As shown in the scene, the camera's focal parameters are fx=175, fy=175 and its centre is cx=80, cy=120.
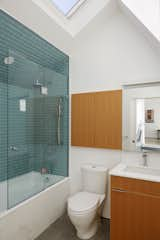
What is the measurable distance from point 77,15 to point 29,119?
5.13 ft

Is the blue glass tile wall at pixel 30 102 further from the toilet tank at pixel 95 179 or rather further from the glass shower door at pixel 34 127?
the toilet tank at pixel 95 179

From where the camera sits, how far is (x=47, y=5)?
203 centimetres

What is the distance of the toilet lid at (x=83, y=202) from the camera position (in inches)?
77.9

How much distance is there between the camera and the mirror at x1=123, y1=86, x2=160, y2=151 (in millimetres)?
2189

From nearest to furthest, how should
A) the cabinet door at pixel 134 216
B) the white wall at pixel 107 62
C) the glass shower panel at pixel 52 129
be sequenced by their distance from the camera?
the cabinet door at pixel 134 216
the white wall at pixel 107 62
the glass shower panel at pixel 52 129

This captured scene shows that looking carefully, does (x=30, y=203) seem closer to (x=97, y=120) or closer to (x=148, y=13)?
(x=97, y=120)

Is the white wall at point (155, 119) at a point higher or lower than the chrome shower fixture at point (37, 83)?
lower

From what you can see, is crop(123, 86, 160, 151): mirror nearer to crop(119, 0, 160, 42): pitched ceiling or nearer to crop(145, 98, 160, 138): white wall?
crop(145, 98, 160, 138): white wall

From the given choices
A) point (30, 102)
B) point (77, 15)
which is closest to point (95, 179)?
point (30, 102)

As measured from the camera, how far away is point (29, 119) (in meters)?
2.51

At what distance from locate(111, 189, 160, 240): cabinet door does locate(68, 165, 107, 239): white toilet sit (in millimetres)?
269

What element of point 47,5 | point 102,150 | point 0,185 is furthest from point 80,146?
point 47,5

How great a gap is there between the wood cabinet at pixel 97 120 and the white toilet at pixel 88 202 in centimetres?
39

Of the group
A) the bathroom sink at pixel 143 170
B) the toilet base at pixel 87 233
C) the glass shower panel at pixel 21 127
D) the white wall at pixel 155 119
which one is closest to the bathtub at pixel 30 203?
the glass shower panel at pixel 21 127
